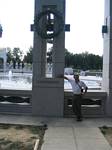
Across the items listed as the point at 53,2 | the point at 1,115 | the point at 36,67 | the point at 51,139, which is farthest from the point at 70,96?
the point at 51,139

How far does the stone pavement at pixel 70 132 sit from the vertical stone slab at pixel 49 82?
0.57m

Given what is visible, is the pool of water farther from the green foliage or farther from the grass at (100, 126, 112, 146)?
the green foliage

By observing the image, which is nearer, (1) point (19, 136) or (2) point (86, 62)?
(1) point (19, 136)

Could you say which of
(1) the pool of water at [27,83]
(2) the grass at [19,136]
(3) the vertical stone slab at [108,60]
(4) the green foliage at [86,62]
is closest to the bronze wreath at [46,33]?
(3) the vertical stone slab at [108,60]

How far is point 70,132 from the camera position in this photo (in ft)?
36.1

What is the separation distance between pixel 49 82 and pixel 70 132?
12.0 feet

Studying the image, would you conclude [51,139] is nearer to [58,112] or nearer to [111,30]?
[58,112]

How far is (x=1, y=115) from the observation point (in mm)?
14391

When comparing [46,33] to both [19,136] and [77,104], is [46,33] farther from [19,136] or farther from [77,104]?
[19,136]

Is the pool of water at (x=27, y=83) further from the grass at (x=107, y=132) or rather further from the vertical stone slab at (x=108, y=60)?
the grass at (x=107, y=132)

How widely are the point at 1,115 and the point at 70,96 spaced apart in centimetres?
269

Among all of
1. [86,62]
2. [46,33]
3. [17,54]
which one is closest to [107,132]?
[46,33]

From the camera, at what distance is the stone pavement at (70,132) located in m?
9.11

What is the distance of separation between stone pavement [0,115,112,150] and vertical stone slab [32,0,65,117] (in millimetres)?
575
